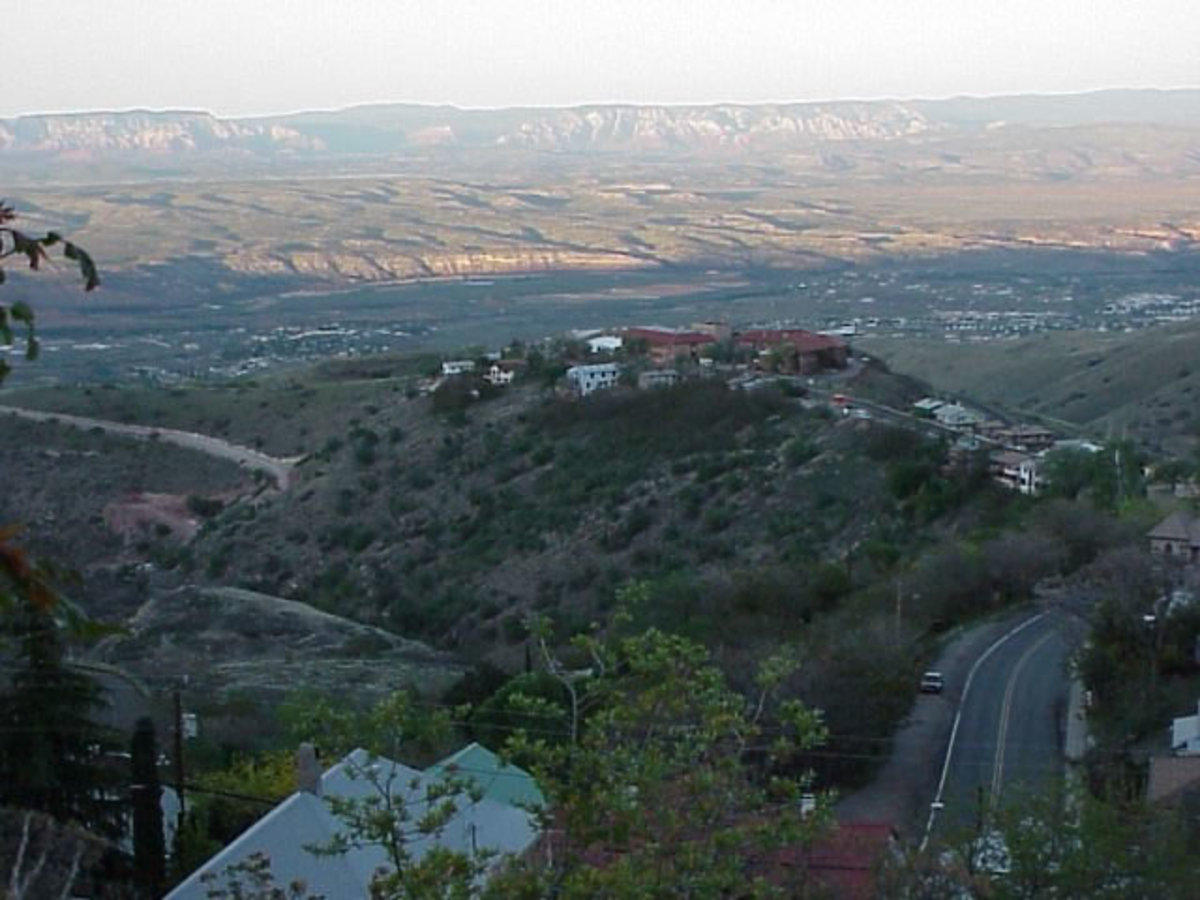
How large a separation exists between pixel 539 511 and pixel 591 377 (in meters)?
9.69

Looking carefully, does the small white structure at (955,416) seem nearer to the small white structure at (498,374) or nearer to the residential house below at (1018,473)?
the residential house below at (1018,473)

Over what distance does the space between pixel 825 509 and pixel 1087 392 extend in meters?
32.9

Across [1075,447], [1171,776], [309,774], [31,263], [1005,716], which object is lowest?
[1075,447]

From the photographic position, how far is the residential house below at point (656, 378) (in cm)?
4453

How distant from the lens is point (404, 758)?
49.6 ft

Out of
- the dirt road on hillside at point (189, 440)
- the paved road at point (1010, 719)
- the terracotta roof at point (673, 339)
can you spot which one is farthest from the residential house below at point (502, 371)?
the paved road at point (1010, 719)

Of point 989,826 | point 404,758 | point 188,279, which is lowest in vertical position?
point 188,279

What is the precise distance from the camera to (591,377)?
4741 centimetres

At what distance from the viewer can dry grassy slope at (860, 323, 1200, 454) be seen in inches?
2143

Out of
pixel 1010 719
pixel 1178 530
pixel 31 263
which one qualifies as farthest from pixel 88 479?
pixel 31 263

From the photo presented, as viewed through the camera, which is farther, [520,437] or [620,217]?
[620,217]

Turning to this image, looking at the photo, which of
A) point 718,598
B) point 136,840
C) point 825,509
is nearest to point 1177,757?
point 136,840

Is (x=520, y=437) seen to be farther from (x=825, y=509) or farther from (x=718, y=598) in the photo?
(x=718, y=598)

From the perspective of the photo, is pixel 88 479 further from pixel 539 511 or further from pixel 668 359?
pixel 539 511
